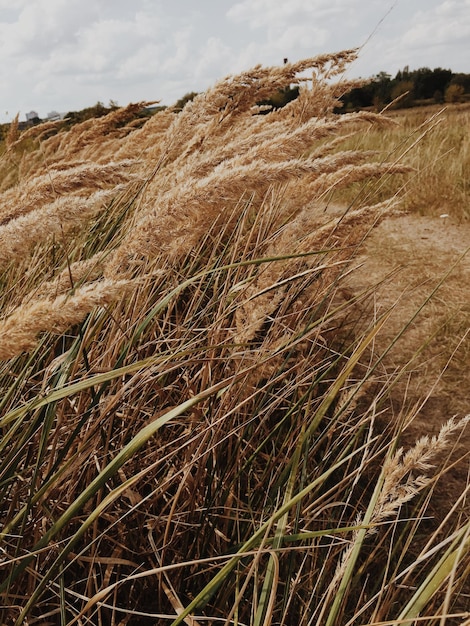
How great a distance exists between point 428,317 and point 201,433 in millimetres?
2326

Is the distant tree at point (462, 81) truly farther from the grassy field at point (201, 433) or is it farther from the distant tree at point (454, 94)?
the grassy field at point (201, 433)

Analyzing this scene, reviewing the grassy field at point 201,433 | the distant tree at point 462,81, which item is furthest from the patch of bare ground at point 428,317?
the distant tree at point 462,81

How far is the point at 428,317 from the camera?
314 centimetres

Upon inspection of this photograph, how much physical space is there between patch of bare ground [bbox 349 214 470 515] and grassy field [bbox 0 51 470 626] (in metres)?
0.13

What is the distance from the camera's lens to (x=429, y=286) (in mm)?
3578

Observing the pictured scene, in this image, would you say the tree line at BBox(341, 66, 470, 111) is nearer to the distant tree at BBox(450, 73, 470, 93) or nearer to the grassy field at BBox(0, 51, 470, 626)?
the distant tree at BBox(450, 73, 470, 93)

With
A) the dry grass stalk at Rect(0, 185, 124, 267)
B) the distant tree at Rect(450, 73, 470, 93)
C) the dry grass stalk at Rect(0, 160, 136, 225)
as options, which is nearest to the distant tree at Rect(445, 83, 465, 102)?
the distant tree at Rect(450, 73, 470, 93)

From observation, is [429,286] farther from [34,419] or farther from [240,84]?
[34,419]

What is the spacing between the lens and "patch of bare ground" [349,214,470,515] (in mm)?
1987

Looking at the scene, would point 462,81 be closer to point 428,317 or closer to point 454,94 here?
point 454,94

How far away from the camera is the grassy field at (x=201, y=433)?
2.96ft

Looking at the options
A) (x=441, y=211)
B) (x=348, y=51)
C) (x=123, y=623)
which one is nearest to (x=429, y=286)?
(x=441, y=211)

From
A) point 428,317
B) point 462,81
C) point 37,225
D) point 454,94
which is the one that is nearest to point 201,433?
point 37,225

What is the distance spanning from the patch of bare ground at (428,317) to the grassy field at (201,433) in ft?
0.44
